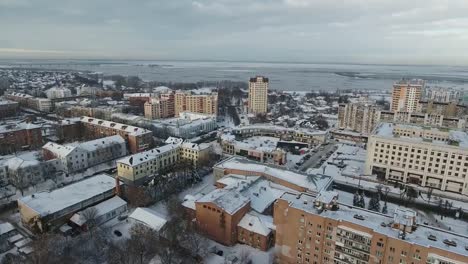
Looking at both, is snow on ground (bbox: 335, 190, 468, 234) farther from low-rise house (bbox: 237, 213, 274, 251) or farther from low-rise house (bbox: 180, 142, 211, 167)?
low-rise house (bbox: 180, 142, 211, 167)

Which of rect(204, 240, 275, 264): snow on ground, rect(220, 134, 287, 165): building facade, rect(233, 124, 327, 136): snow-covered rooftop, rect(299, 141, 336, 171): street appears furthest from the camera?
rect(233, 124, 327, 136): snow-covered rooftop

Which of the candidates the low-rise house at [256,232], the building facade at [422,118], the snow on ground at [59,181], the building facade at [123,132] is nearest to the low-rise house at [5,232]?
the snow on ground at [59,181]

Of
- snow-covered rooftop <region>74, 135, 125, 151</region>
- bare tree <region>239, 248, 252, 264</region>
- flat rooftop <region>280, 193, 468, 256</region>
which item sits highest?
flat rooftop <region>280, 193, 468, 256</region>

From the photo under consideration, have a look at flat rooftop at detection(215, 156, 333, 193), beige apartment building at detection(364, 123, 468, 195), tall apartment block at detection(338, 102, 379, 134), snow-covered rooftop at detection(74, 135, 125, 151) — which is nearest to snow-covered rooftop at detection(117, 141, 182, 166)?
flat rooftop at detection(215, 156, 333, 193)

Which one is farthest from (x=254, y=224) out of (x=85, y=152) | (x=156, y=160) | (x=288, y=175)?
(x=85, y=152)

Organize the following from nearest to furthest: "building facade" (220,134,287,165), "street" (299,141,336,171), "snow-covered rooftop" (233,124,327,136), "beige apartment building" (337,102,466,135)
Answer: "street" (299,141,336,171)
"building facade" (220,134,287,165)
"snow-covered rooftop" (233,124,327,136)
"beige apartment building" (337,102,466,135)

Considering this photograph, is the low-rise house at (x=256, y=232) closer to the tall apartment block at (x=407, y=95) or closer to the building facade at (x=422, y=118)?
the building facade at (x=422, y=118)

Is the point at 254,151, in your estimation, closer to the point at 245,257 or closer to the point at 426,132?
the point at 245,257
